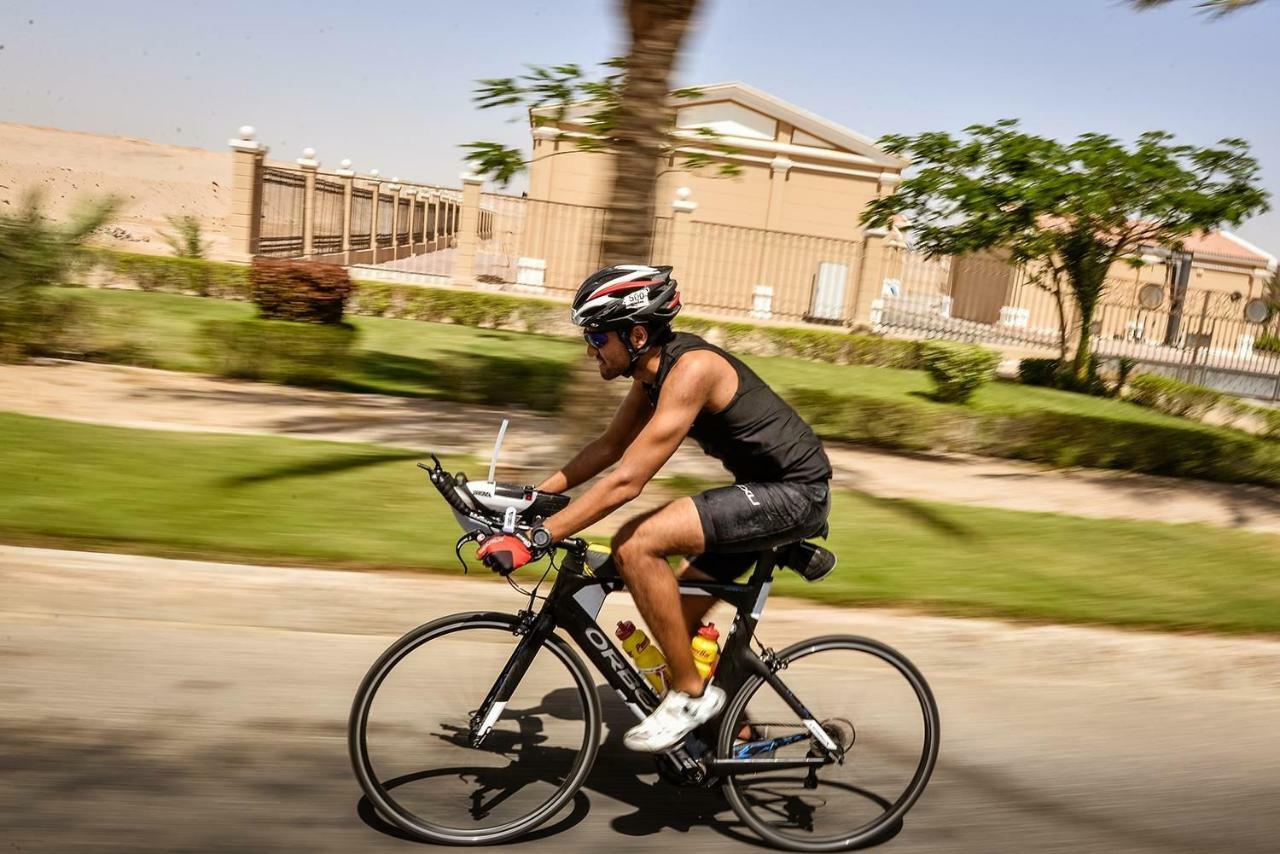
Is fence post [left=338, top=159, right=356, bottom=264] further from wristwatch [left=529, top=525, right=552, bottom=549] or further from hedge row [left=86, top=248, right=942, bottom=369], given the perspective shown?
wristwatch [left=529, top=525, right=552, bottom=549]

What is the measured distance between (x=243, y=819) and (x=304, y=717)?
86cm

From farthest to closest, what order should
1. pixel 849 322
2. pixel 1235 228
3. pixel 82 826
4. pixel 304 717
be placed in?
1. pixel 849 322
2. pixel 1235 228
3. pixel 304 717
4. pixel 82 826

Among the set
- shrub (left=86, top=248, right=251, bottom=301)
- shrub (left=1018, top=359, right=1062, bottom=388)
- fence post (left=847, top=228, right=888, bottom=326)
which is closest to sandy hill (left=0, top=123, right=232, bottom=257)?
shrub (left=86, top=248, right=251, bottom=301)

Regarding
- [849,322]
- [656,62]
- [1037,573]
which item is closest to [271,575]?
[656,62]

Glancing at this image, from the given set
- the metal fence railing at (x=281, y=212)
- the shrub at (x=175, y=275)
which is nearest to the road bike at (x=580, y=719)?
the shrub at (x=175, y=275)

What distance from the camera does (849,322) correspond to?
2688cm

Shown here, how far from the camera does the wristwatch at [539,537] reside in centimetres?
341

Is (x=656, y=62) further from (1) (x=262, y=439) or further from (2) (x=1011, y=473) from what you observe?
(2) (x=1011, y=473)

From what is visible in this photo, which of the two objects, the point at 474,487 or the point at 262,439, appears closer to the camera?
the point at 474,487

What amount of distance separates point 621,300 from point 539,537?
0.82 m

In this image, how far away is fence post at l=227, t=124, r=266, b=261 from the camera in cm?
2291

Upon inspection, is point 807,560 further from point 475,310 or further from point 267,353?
point 475,310

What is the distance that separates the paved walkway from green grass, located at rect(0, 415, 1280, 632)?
1049mm

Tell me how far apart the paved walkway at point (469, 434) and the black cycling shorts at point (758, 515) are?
5.00 m
